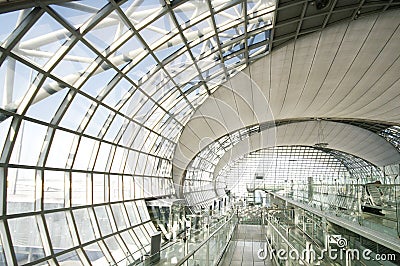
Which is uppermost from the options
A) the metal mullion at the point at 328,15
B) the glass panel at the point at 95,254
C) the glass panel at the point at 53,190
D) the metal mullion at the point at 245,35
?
the metal mullion at the point at 328,15

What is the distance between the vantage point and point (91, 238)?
20.3 m

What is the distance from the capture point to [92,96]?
18.1 meters

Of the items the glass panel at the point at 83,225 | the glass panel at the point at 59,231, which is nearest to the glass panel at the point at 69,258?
the glass panel at the point at 59,231

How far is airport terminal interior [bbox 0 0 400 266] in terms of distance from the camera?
37.1 feet

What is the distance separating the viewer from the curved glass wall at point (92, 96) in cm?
1329

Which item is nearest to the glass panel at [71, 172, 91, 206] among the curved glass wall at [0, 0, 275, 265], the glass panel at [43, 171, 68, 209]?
the curved glass wall at [0, 0, 275, 265]

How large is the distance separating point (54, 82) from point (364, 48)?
20.9 meters

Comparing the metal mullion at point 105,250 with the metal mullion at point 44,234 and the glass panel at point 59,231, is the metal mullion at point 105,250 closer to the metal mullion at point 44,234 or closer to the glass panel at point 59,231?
the glass panel at point 59,231

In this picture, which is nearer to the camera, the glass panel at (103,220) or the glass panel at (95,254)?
the glass panel at (95,254)

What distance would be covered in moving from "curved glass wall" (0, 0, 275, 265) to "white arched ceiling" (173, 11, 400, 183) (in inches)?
117

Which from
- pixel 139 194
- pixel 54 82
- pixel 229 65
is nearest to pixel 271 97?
pixel 229 65

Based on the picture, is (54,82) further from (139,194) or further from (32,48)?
(139,194)

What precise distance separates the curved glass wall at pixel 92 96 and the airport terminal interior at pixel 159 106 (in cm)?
7

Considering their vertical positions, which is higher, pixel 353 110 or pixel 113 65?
pixel 353 110
